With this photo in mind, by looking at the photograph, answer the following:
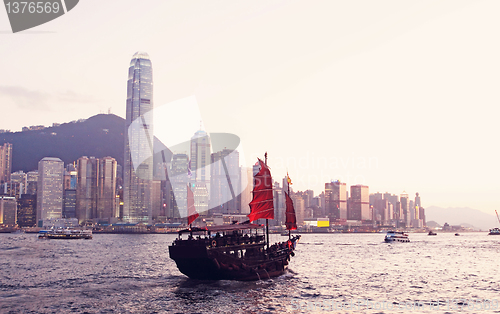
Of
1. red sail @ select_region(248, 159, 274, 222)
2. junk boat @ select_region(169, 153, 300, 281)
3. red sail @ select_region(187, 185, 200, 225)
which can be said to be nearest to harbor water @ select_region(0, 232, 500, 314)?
junk boat @ select_region(169, 153, 300, 281)

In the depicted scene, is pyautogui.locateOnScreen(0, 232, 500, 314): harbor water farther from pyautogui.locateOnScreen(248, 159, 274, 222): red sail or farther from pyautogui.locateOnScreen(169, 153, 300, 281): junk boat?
pyautogui.locateOnScreen(248, 159, 274, 222): red sail

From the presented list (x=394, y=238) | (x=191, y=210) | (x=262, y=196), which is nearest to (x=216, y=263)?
(x=191, y=210)

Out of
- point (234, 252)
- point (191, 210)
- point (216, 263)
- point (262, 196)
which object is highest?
point (262, 196)

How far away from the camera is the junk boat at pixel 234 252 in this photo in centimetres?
4253

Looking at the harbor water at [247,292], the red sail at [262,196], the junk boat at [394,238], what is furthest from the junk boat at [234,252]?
the junk boat at [394,238]

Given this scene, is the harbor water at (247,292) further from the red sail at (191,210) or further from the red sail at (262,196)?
the red sail at (262,196)

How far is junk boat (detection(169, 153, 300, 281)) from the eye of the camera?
42.5m

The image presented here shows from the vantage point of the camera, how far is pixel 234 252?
45.0 metres

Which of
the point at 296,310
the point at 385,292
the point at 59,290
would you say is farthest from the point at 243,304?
the point at 59,290

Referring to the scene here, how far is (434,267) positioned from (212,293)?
41112mm

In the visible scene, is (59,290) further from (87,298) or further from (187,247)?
(187,247)

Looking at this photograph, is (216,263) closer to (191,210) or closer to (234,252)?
(234,252)

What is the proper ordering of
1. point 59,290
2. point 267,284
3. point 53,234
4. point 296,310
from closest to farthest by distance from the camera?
point 296,310 < point 59,290 < point 267,284 < point 53,234

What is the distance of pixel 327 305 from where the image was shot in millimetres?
36656
